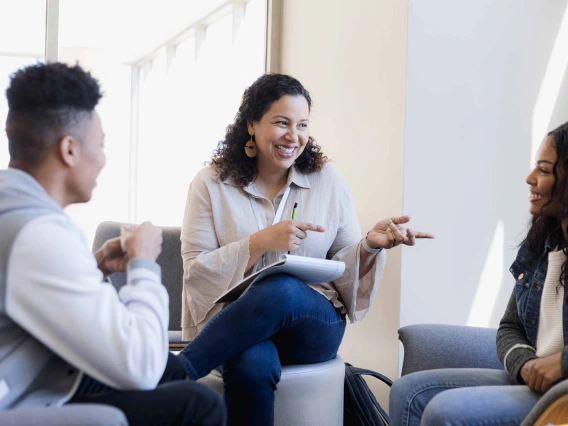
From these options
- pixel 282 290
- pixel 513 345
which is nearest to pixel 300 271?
pixel 282 290

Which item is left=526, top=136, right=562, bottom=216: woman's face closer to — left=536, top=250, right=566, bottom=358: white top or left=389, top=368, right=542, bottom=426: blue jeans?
left=536, top=250, right=566, bottom=358: white top

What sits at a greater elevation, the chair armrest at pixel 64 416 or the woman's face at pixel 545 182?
the woman's face at pixel 545 182

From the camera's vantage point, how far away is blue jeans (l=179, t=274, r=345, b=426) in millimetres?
2100

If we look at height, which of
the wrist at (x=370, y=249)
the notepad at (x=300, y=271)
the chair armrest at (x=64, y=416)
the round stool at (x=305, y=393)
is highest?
the wrist at (x=370, y=249)

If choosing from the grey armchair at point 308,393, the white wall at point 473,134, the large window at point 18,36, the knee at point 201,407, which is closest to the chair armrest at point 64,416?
the knee at point 201,407

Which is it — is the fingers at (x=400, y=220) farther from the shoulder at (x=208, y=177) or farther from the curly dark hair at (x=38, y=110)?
the curly dark hair at (x=38, y=110)

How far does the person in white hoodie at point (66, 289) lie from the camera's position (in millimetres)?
1256

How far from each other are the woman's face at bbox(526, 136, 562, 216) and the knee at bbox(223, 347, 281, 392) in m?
0.88

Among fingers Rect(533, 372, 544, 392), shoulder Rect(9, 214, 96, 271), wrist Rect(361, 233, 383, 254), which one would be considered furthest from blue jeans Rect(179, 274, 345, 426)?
shoulder Rect(9, 214, 96, 271)

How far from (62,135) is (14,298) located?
35 centimetres

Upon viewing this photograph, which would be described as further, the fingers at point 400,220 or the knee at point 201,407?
the fingers at point 400,220

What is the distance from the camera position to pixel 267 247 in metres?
2.39

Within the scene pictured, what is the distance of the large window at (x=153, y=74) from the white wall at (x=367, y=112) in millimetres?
488

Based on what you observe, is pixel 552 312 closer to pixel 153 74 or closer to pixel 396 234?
pixel 396 234
